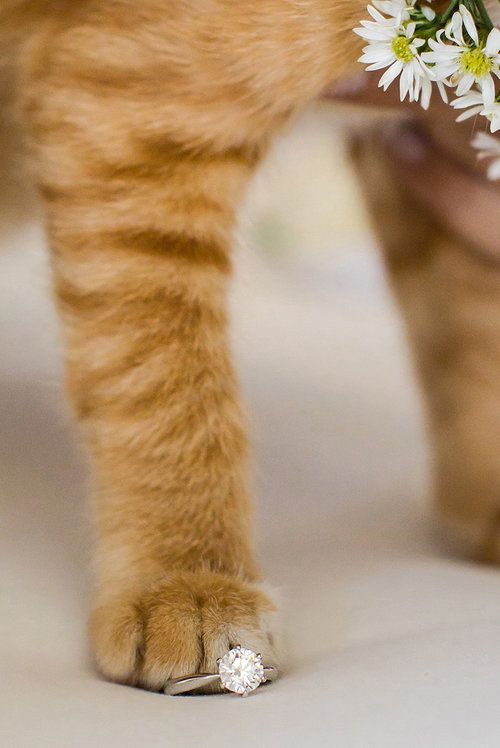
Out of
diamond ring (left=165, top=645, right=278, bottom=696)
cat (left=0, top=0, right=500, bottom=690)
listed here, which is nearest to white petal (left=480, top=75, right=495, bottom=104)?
cat (left=0, top=0, right=500, bottom=690)

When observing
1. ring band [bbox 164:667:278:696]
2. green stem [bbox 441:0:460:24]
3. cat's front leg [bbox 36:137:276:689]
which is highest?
green stem [bbox 441:0:460:24]

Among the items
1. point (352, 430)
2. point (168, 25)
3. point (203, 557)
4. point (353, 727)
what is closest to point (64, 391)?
point (203, 557)

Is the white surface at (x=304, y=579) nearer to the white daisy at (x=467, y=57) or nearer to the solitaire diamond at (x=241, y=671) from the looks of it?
the solitaire diamond at (x=241, y=671)

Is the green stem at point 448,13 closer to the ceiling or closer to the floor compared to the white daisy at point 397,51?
closer to the ceiling

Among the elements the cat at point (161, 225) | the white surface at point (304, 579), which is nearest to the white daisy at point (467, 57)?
the cat at point (161, 225)

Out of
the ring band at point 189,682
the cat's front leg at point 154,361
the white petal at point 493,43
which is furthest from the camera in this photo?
the cat's front leg at point 154,361

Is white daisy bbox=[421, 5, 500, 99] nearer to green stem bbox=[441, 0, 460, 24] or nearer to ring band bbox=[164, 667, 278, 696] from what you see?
green stem bbox=[441, 0, 460, 24]

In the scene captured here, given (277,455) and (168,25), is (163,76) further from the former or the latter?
(277,455)
